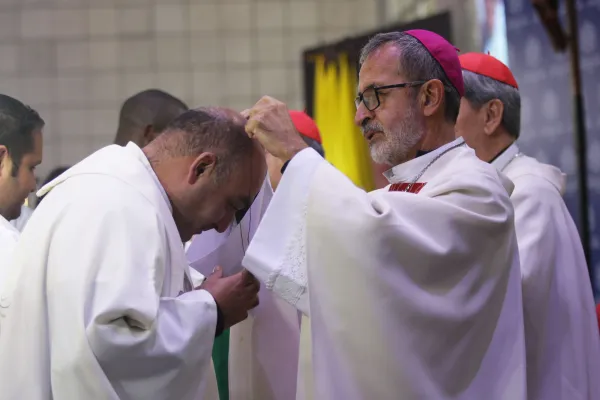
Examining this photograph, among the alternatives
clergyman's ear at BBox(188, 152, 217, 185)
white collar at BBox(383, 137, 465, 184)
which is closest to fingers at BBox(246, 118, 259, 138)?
clergyman's ear at BBox(188, 152, 217, 185)

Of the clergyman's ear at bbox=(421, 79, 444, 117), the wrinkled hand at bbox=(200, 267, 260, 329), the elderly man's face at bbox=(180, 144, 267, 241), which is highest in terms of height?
the clergyman's ear at bbox=(421, 79, 444, 117)

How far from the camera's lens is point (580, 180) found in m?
4.79

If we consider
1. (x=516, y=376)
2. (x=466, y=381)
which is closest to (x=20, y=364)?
(x=466, y=381)

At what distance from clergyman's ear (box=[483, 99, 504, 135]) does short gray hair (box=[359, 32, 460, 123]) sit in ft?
2.66

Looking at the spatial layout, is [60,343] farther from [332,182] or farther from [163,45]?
[163,45]

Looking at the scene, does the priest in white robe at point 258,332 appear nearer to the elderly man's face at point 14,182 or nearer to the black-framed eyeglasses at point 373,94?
the black-framed eyeglasses at point 373,94

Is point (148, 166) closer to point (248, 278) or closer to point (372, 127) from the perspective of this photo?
point (248, 278)

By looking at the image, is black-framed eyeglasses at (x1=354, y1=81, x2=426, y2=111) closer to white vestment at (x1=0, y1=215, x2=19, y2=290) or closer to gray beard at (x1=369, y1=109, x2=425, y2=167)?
gray beard at (x1=369, y1=109, x2=425, y2=167)

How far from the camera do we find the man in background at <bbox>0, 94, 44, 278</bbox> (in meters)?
3.20

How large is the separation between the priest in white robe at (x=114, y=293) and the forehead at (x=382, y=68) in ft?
2.03

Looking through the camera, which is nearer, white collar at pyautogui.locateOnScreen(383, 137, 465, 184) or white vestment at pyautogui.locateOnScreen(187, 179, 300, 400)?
white collar at pyautogui.locateOnScreen(383, 137, 465, 184)

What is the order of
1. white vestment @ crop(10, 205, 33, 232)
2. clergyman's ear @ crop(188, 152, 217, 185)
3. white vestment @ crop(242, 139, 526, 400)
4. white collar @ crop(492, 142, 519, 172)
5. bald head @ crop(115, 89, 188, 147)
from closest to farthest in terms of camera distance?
white vestment @ crop(242, 139, 526, 400) → clergyman's ear @ crop(188, 152, 217, 185) → white collar @ crop(492, 142, 519, 172) → bald head @ crop(115, 89, 188, 147) → white vestment @ crop(10, 205, 33, 232)

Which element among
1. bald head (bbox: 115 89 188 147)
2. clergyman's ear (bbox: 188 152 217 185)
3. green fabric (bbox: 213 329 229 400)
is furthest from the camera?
bald head (bbox: 115 89 188 147)

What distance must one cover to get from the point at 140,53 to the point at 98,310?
6.83 m
